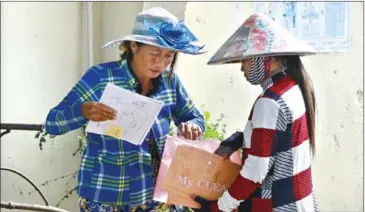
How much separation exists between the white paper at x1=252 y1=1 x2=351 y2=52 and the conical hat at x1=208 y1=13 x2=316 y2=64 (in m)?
1.83

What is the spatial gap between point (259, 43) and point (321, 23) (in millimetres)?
1951

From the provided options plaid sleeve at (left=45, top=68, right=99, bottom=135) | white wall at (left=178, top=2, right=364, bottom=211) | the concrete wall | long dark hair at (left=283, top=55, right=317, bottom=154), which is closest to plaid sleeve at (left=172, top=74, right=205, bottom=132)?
plaid sleeve at (left=45, top=68, right=99, bottom=135)

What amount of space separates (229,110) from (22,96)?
1.36m

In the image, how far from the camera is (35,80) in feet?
14.2

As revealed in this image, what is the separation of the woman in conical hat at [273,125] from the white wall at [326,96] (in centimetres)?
185

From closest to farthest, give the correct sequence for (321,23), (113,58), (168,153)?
(168,153) → (321,23) → (113,58)

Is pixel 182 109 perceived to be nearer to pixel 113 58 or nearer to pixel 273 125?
pixel 273 125

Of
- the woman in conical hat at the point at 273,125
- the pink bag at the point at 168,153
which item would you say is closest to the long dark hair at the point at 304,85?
the woman in conical hat at the point at 273,125

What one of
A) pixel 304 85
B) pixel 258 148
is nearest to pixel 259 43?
pixel 304 85

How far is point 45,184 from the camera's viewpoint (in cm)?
445

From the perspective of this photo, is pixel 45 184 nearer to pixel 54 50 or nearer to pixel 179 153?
pixel 54 50

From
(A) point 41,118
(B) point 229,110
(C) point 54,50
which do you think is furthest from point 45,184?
(B) point 229,110

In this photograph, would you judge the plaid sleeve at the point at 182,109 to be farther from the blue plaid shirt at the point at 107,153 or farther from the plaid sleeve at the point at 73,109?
the plaid sleeve at the point at 73,109

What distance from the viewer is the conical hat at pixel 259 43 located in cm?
224
